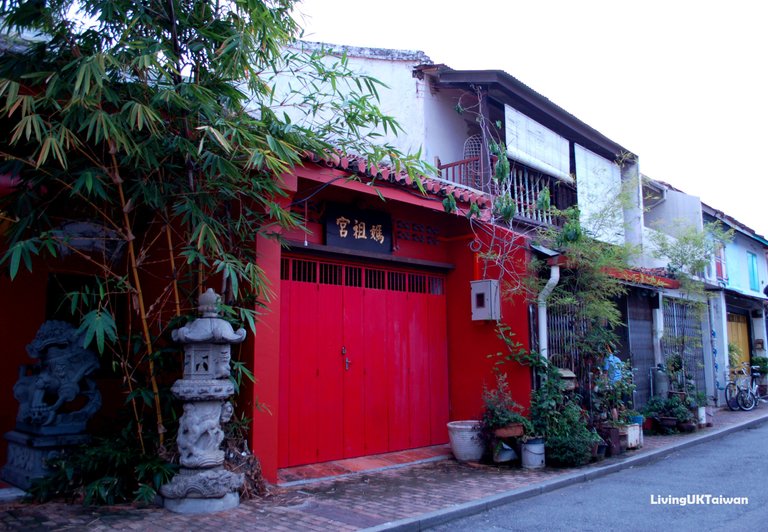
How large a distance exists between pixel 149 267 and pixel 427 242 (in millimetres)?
4153

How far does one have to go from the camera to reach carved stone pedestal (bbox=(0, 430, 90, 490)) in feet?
19.9

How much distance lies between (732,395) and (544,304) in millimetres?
10034

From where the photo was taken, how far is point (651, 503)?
6.43 m

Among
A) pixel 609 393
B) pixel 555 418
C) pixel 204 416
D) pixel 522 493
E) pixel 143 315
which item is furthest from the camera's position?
pixel 609 393

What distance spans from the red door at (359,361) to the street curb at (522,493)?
7.63ft

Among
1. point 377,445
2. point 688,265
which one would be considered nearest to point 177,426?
point 377,445

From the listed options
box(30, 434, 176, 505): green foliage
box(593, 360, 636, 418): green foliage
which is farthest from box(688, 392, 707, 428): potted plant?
box(30, 434, 176, 505): green foliage

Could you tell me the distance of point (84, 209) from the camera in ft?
22.2

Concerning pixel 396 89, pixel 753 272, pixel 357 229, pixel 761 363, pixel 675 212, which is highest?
pixel 396 89

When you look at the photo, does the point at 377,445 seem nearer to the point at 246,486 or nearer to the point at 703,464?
the point at 246,486

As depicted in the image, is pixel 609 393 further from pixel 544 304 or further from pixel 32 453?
pixel 32 453

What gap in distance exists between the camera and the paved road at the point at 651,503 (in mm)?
5625

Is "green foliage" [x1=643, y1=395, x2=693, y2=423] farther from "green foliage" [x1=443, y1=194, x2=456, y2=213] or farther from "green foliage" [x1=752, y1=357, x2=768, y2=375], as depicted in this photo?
"green foliage" [x1=752, y1=357, x2=768, y2=375]

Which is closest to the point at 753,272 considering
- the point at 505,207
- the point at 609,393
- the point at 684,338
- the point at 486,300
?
the point at 684,338
